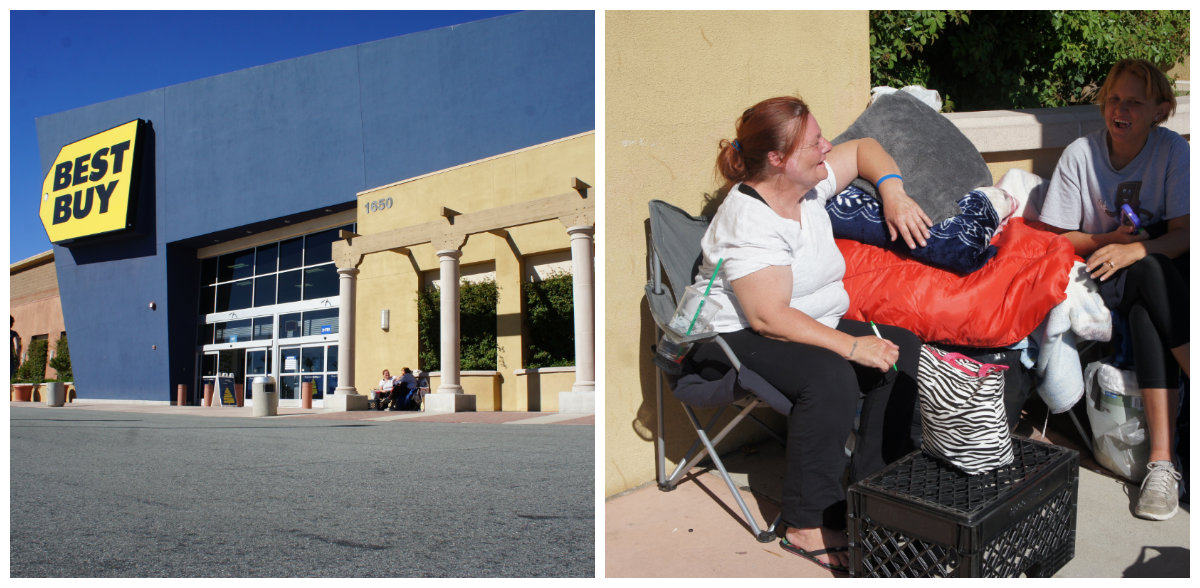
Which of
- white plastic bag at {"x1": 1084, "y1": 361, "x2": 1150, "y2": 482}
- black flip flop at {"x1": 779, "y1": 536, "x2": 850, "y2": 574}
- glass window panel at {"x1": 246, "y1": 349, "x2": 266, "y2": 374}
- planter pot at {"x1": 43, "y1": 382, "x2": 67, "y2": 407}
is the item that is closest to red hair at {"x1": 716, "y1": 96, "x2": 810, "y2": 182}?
black flip flop at {"x1": 779, "y1": 536, "x2": 850, "y2": 574}

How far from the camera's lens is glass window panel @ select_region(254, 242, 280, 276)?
18.1 metres

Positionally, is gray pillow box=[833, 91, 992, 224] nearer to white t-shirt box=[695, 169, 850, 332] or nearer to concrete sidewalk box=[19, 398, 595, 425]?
white t-shirt box=[695, 169, 850, 332]

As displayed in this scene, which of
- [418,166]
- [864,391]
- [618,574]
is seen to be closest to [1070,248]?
[864,391]

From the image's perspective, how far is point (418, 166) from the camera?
15.2m


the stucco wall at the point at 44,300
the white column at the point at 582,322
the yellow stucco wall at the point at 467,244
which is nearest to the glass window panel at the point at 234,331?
the yellow stucco wall at the point at 467,244

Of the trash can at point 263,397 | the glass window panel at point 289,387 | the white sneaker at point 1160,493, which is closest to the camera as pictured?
the white sneaker at point 1160,493

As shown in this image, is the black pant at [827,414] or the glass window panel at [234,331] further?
the glass window panel at [234,331]

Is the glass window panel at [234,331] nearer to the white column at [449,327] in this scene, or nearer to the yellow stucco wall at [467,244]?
the yellow stucco wall at [467,244]

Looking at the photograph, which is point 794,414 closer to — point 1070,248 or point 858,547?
point 858,547

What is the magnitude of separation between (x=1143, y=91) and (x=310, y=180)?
55.6ft

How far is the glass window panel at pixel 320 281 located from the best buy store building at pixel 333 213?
0.05 meters

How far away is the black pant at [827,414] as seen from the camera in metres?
1.66

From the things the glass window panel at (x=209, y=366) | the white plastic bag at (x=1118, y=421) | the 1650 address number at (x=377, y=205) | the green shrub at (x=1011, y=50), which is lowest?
the glass window panel at (x=209, y=366)

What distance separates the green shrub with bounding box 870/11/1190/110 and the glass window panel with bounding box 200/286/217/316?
19.6 meters
